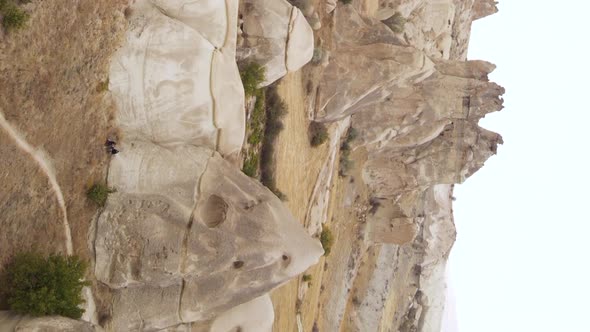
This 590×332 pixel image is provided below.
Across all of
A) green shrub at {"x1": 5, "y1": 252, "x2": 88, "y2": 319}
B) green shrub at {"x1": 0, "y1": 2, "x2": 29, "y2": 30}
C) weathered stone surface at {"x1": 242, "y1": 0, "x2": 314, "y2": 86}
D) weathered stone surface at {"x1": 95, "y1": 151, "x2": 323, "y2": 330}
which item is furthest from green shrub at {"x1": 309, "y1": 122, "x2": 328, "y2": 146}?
A: green shrub at {"x1": 0, "y1": 2, "x2": 29, "y2": 30}

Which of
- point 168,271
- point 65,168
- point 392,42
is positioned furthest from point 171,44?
point 392,42

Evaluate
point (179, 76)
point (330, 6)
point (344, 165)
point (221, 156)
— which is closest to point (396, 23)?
point (330, 6)

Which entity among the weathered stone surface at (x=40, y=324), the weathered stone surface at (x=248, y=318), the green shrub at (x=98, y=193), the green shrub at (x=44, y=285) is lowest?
the weathered stone surface at (x=248, y=318)

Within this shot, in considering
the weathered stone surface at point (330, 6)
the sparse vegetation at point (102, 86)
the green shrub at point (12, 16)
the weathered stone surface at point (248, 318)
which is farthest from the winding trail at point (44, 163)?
the weathered stone surface at point (330, 6)

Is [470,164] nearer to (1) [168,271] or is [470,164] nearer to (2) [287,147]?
(2) [287,147]

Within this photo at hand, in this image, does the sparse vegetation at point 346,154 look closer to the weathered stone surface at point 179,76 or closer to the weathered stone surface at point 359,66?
Answer: the weathered stone surface at point 359,66
